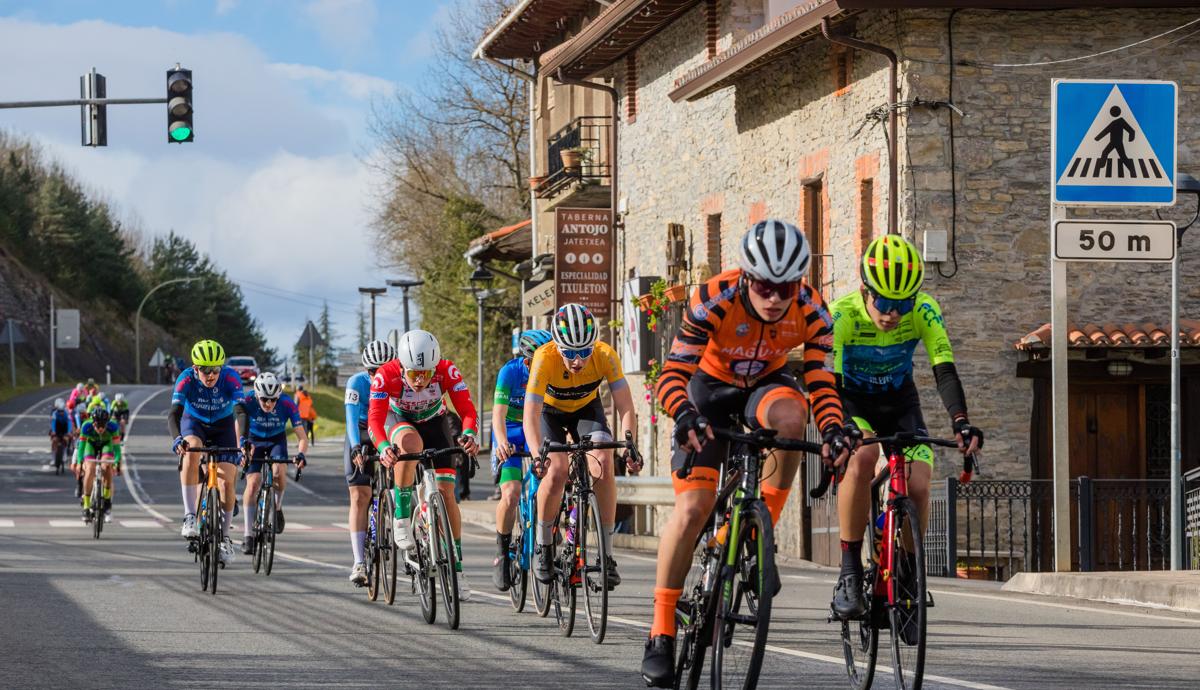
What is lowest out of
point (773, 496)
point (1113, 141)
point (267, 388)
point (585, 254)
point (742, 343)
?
point (773, 496)

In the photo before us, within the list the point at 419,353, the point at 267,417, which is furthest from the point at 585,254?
the point at 419,353

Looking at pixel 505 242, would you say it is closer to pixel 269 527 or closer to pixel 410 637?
pixel 269 527

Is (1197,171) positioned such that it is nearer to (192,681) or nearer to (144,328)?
(192,681)

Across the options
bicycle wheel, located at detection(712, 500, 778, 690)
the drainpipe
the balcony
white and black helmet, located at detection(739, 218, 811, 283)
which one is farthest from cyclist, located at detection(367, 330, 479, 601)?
the balcony

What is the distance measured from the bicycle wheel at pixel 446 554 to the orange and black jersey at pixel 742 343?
154 inches

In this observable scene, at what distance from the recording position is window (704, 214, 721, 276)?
31.1m

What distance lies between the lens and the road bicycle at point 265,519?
56.7ft

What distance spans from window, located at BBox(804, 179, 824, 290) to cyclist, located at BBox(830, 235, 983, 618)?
1711 cm

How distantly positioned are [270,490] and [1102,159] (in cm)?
764

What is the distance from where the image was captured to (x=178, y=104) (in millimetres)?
23547

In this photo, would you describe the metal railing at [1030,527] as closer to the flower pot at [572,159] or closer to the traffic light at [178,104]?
the traffic light at [178,104]

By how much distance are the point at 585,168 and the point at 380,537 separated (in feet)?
80.5

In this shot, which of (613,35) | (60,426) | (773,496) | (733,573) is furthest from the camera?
(60,426)

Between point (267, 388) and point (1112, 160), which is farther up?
point (1112, 160)
